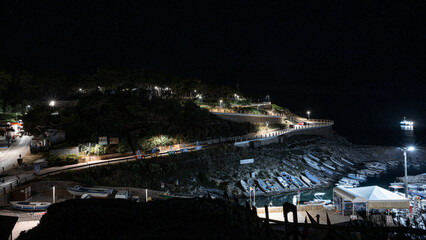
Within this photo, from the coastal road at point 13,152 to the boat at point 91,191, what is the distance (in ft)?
29.0

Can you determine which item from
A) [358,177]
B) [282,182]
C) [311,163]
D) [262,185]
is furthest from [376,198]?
[311,163]

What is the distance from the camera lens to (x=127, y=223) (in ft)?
33.3

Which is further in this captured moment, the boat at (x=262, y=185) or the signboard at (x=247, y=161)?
the signboard at (x=247, y=161)

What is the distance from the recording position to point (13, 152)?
2784cm

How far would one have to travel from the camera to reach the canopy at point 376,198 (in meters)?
15.2

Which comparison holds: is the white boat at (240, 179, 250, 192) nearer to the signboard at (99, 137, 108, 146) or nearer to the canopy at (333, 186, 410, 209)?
the canopy at (333, 186, 410, 209)

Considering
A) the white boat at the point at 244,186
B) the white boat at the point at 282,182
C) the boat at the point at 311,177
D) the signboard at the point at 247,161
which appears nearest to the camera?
the white boat at the point at 244,186

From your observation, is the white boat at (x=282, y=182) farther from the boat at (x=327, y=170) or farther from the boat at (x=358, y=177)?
the boat at (x=358, y=177)

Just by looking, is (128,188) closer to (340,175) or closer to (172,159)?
(172,159)

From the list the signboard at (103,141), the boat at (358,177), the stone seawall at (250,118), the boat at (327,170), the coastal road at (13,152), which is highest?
the stone seawall at (250,118)

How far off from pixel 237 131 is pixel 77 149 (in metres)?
25.4

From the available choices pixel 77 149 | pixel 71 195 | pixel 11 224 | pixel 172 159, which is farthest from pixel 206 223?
pixel 77 149

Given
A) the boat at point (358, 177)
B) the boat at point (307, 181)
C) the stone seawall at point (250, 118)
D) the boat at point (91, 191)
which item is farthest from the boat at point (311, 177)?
the boat at point (91, 191)

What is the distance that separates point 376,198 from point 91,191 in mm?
20750
